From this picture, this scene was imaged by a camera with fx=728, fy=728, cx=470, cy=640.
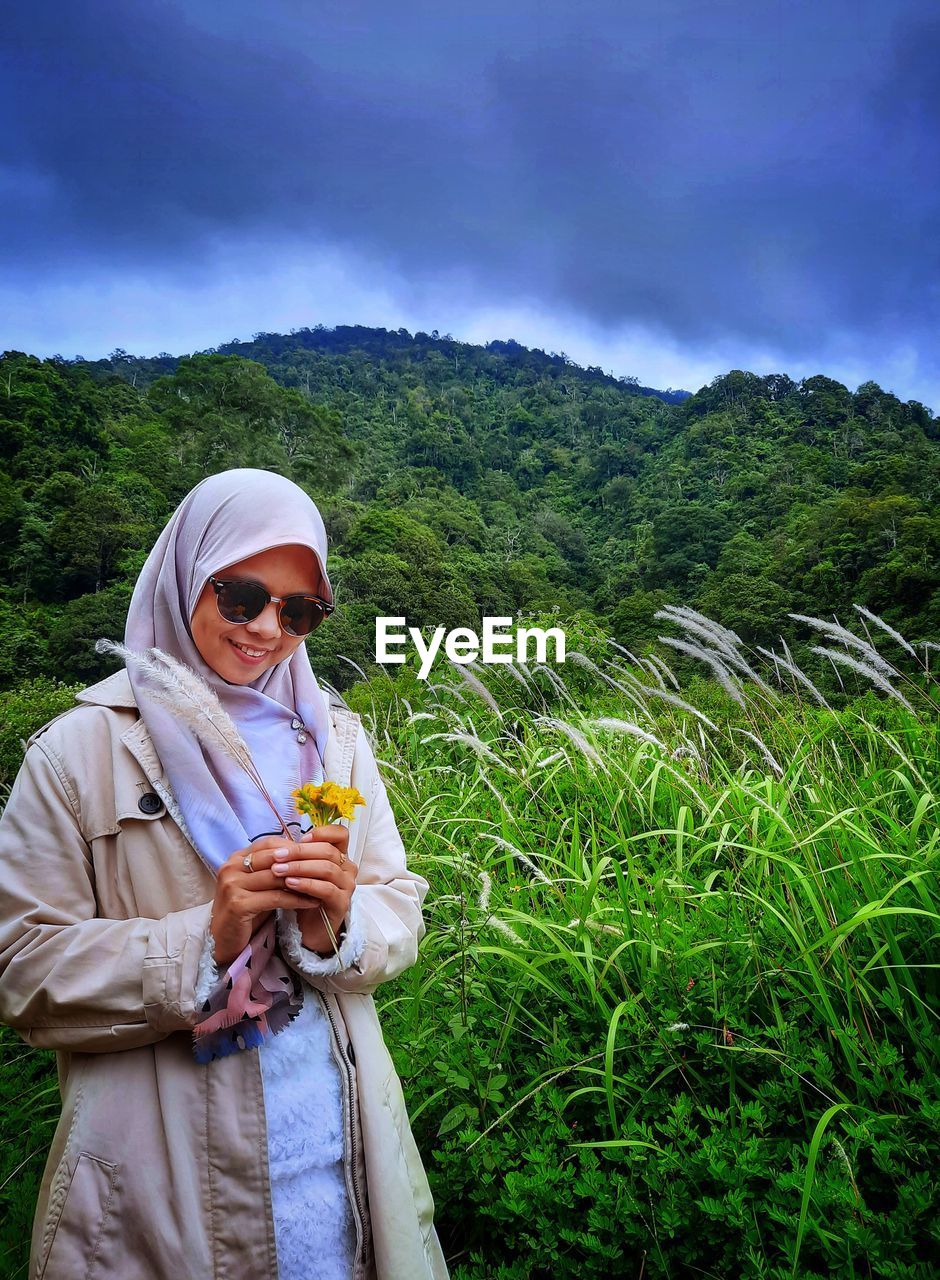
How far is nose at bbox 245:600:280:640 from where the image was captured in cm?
108

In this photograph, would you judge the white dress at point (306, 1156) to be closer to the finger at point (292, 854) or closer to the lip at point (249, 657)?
the finger at point (292, 854)

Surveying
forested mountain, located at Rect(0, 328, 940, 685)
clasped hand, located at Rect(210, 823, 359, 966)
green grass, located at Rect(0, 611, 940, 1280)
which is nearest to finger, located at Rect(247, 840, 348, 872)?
clasped hand, located at Rect(210, 823, 359, 966)

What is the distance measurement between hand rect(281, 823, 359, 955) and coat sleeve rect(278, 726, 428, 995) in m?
0.05

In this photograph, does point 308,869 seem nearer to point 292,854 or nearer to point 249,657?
point 292,854

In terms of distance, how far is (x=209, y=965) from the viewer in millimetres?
864

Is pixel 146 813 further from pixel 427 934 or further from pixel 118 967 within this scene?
pixel 427 934

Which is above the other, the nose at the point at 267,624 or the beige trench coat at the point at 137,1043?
the nose at the point at 267,624

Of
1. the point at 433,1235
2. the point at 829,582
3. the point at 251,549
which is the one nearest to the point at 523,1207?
the point at 433,1235

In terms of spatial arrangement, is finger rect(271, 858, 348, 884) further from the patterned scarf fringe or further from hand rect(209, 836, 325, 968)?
the patterned scarf fringe

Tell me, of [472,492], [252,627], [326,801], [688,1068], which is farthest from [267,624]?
[472,492]

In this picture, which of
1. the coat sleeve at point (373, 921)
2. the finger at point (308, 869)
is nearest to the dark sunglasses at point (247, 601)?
the coat sleeve at point (373, 921)

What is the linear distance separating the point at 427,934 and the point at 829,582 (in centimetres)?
1846

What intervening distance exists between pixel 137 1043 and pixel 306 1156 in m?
0.27

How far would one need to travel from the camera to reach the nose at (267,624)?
1.08 meters
